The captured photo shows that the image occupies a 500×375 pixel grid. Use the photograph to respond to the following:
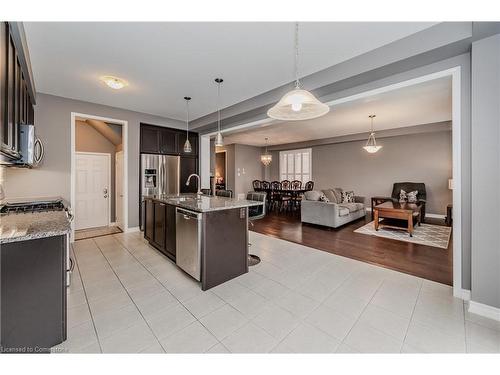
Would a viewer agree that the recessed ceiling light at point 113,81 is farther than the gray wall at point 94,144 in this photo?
No

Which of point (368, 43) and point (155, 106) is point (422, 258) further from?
point (155, 106)

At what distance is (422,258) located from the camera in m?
3.19

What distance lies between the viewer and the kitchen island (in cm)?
231

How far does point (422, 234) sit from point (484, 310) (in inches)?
118

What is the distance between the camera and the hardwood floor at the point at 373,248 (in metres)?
2.86

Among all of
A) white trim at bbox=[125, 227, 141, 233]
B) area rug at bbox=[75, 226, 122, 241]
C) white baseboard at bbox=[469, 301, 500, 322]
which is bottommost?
white baseboard at bbox=[469, 301, 500, 322]

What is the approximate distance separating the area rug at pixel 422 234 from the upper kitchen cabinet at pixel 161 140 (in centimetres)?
478

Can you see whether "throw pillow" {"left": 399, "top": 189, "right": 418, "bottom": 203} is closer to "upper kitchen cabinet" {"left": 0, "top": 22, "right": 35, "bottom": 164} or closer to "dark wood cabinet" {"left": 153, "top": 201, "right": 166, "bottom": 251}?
"dark wood cabinet" {"left": 153, "top": 201, "right": 166, "bottom": 251}

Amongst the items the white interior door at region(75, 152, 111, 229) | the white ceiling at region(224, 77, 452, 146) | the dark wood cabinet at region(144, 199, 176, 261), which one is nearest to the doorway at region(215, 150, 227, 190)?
the white ceiling at region(224, 77, 452, 146)

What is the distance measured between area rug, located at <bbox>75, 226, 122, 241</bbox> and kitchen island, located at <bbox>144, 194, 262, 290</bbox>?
257 cm

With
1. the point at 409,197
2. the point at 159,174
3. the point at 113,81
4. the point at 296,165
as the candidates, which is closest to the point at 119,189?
the point at 159,174

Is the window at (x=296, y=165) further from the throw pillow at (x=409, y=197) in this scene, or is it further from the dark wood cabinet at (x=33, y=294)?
the dark wood cabinet at (x=33, y=294)

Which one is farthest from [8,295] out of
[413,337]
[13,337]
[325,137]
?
[325,137]

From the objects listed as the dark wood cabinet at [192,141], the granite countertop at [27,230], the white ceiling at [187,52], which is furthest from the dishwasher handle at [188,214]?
the dark wood cabinet at [192,141]
